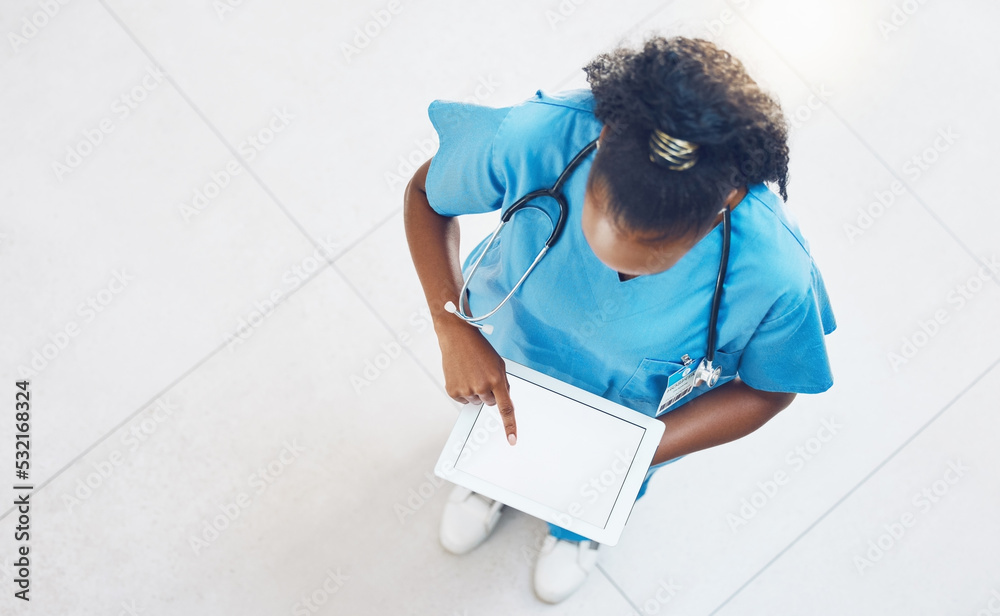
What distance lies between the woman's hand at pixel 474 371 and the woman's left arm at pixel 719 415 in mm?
228

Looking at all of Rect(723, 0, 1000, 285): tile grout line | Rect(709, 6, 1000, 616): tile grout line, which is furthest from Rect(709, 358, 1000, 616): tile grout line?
Rect(723, 0, 1000, 285): tile grout line

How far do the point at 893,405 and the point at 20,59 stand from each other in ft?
7.18

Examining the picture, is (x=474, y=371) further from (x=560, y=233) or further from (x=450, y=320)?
(x=560, y=233)

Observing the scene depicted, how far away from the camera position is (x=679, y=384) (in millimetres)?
881

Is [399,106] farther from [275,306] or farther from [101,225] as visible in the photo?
[101,225]

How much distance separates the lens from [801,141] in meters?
1.69

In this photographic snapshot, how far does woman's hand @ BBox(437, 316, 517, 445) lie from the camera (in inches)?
35.4

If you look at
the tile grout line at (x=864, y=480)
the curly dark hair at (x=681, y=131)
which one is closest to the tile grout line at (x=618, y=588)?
the tile grout line at (x=864, y=480)

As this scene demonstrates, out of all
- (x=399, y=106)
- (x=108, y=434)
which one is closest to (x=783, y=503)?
(x=399, y=106)

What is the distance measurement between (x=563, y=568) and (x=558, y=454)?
575 millimetres

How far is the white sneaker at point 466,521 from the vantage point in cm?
144

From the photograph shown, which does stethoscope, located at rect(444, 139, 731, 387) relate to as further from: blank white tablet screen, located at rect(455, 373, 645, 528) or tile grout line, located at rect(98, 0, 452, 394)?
tile grout line, located at rect(98, 0, 452, 394)

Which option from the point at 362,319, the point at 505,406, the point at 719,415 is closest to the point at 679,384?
the point at 719,415

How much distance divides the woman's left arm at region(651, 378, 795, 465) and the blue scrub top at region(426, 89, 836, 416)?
1.5 inches
